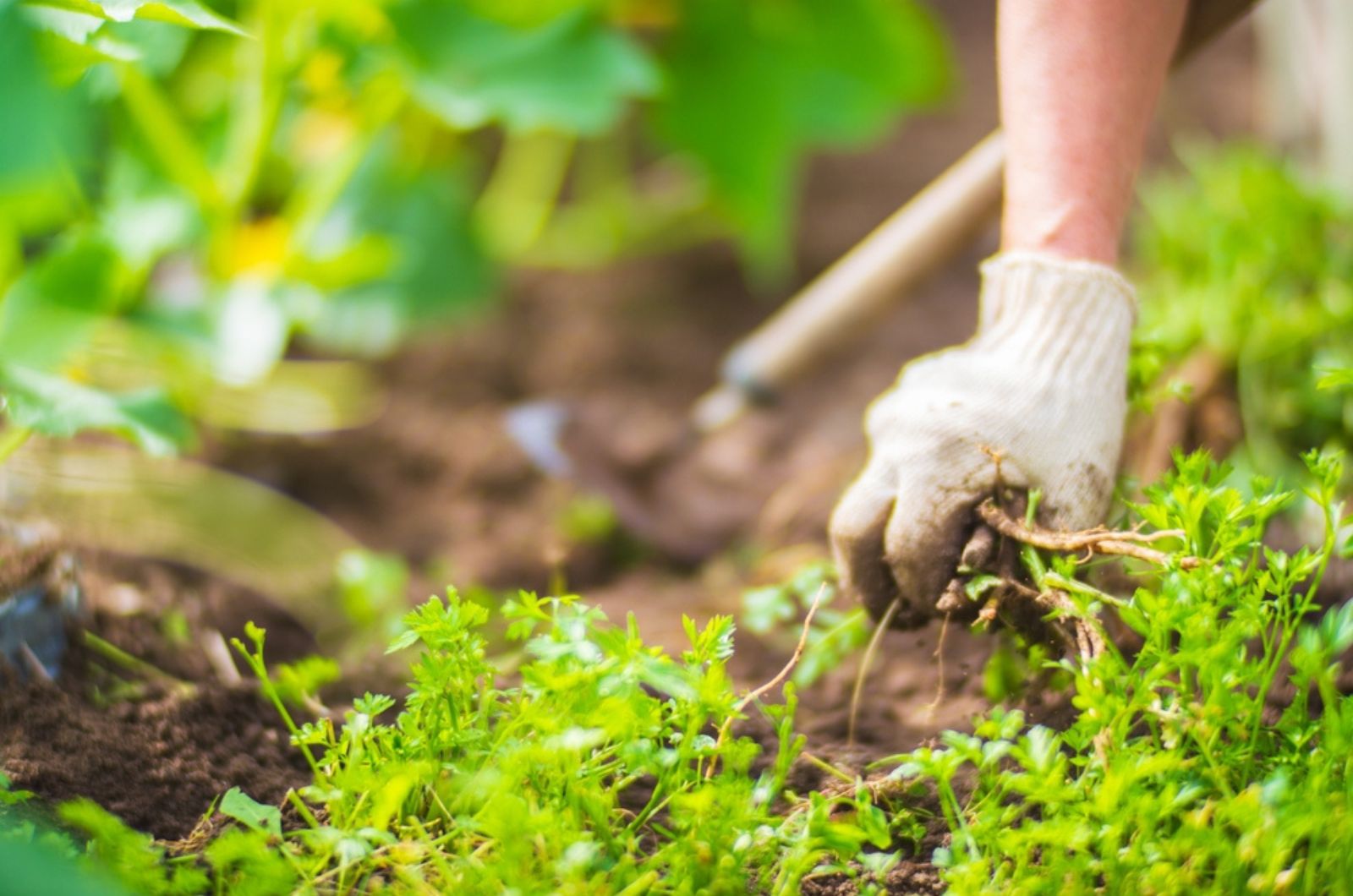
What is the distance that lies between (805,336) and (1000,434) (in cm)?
85

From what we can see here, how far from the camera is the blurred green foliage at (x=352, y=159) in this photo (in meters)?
1.40

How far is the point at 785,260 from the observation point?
2506 millimetres

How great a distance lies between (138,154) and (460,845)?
59.1 inches

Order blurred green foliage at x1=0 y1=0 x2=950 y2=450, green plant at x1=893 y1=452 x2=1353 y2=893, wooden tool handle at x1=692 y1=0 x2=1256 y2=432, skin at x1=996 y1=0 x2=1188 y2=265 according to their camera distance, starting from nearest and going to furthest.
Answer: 1. green plant at x1=893 y1=452 x2=1353 y2=893
2. skin at x1=996 y1=0 x2=1188 y2=265
3. blurred green foliage at x1=0 y1=0 x2=950 y2=450
4. wooden tool handle at x1=692 y1=0 x2=1256 y2=432

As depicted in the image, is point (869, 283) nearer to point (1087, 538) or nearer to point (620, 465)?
point (620, 465)

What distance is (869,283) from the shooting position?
1.73m

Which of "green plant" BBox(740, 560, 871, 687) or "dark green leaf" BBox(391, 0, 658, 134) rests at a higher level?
"dark green leaf" BBox(391, 0, 658, 134)

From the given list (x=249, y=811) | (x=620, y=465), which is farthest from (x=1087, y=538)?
(x=620, y=465)

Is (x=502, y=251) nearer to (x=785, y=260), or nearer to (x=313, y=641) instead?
(x=785, y=260)

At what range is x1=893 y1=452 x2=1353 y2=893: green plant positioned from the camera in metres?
0.70

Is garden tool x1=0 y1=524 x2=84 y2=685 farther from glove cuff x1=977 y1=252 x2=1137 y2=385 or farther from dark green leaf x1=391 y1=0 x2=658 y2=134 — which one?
glove cuff x1=977 y1=252 x2=1137 y2=385

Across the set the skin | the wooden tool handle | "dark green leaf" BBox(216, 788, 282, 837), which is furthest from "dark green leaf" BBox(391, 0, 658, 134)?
"dark green leaf" BBox(216, 788, 282, 837)

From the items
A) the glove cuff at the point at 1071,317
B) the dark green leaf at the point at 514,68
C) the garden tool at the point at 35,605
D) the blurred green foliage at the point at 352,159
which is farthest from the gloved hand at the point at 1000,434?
the dark green leaf at the point at 514,68

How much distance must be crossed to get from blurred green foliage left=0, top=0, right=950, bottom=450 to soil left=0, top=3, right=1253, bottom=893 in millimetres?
152
